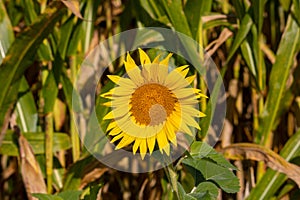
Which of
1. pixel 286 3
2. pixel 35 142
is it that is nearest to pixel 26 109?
pixel 35 142

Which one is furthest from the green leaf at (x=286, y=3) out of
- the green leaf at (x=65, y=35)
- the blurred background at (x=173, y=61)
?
the green leaf at (x=65, y=35)

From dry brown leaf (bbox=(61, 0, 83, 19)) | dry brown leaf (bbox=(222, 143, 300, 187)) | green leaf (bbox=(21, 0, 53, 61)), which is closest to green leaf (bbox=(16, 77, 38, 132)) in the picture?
green leaf (bbox=(21, 0, 53, 61))

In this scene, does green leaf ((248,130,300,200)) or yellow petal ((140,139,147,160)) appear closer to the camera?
yellow petal ((140,139,147,160))

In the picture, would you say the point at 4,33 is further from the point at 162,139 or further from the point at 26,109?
the point at 162,139

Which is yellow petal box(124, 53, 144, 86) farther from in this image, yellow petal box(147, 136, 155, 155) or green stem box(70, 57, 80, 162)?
green stem box(70, 57, 80, 162)

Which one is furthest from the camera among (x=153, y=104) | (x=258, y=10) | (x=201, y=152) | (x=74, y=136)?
(x=74, y=136)

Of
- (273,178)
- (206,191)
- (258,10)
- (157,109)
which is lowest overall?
(273,178)

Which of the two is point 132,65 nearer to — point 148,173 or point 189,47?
point 189,47
